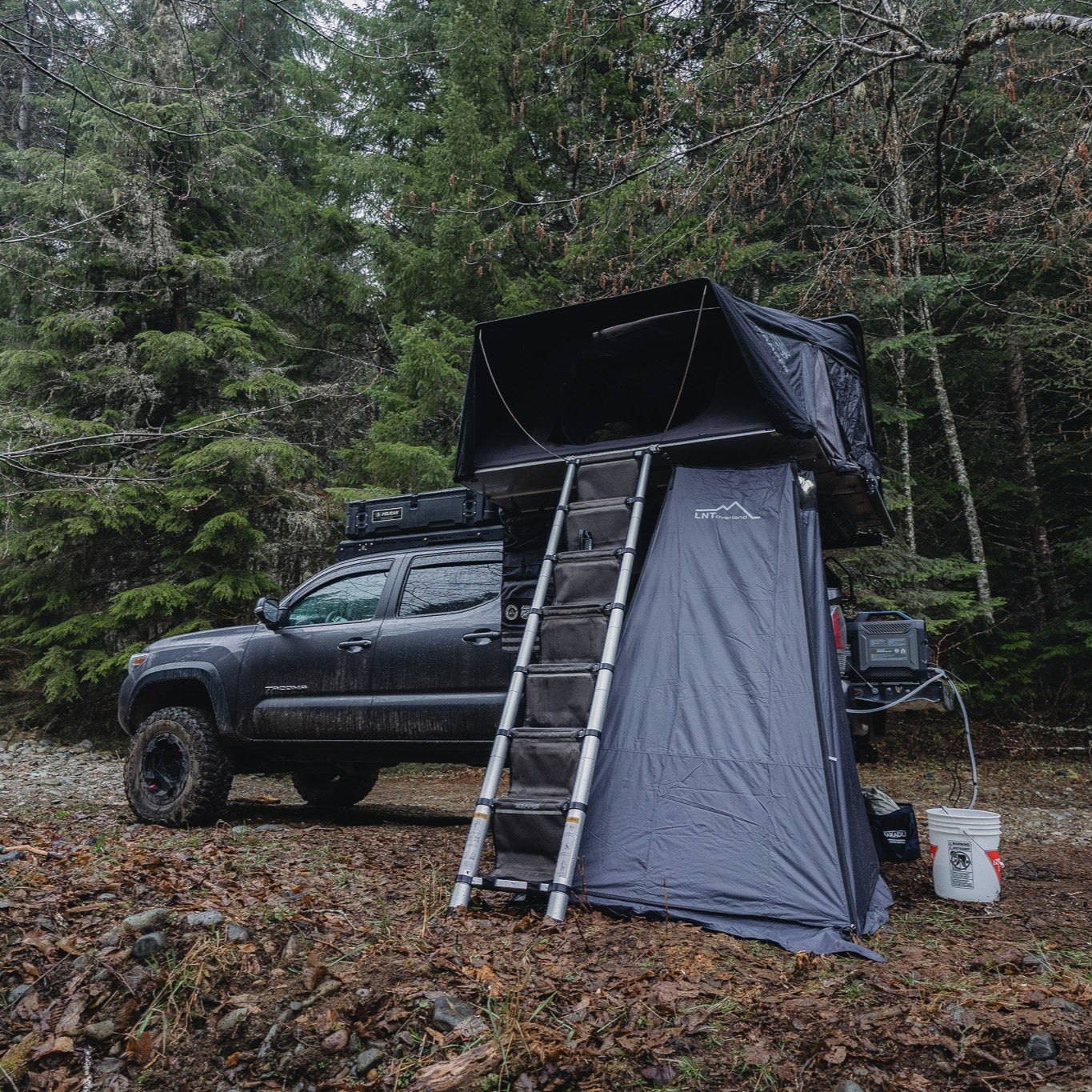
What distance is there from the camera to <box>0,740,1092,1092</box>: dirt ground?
2.47m

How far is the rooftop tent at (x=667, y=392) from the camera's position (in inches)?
179

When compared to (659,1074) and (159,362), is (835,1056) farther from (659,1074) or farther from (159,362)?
(159,362)

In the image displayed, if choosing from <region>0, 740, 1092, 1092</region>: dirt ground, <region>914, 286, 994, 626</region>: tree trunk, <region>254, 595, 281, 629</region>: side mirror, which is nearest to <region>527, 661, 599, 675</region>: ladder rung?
<region>0, 740, 1092, 1092</region>: dirt ground

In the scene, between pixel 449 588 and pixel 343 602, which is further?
pixel 343 602

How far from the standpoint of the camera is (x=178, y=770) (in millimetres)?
6316

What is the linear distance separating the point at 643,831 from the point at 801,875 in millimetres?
698

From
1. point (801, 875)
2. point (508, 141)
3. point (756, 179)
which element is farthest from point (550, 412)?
point (508, 141)

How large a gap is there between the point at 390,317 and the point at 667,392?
29.8 feet

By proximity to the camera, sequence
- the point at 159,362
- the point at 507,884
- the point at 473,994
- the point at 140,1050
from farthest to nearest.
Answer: the point at 159,362
the point at 507,884
the point at 473,994
the point at 140,1050

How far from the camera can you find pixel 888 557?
10.6 meters

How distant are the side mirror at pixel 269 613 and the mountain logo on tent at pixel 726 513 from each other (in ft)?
10.9

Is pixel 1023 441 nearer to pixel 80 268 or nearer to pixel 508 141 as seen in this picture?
pixel 508 141

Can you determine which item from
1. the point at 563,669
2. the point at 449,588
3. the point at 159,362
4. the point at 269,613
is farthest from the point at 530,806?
the point at 159,362

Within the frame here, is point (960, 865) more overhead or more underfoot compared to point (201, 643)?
more underfoot
